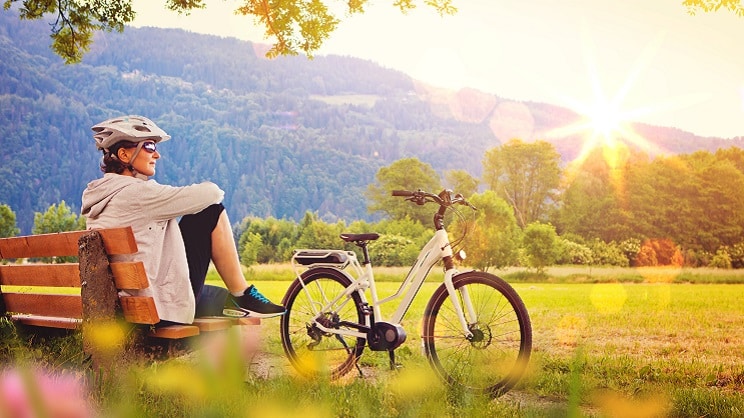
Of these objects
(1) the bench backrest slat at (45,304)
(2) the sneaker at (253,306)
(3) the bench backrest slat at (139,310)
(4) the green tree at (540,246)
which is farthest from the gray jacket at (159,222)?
(4) the green tree at (540,246)

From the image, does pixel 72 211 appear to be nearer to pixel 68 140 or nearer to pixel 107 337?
pixel 68 140

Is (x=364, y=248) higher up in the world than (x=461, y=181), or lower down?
lower down

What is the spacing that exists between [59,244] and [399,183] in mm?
40768

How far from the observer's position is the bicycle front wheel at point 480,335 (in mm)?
4176

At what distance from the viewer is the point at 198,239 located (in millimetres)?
4211

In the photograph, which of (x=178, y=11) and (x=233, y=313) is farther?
(x=178, y=11)

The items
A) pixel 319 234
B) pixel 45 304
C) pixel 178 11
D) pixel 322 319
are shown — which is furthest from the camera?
pixel 319 234

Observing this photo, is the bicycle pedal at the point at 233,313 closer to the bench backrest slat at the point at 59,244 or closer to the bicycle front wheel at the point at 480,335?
the bench backrest slat at the point at 59,244

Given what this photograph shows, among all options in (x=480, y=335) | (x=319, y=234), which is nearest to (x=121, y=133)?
(x=480, y=335)

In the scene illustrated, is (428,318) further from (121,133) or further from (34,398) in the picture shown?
(34,398)

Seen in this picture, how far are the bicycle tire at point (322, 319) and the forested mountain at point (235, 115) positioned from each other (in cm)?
5834

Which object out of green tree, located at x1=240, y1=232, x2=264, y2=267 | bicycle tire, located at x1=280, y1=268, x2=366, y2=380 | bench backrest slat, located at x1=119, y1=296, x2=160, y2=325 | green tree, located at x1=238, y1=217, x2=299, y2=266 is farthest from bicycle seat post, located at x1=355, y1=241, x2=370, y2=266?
green tree, located at x1=238, y1=217, x2=299, y2=266

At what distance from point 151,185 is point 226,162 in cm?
8002

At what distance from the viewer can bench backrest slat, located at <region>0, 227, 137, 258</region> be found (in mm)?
3754
